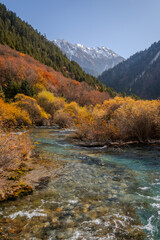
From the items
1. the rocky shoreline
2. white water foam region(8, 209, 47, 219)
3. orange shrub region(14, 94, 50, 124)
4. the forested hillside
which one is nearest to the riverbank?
the rocky shoreline

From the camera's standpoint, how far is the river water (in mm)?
3812

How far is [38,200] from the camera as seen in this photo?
5141 millimetres

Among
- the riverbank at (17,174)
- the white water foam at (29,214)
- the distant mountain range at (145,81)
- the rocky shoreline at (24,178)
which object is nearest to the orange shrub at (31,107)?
the rocky shoreline at (24,178)

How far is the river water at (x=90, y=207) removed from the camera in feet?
12.5

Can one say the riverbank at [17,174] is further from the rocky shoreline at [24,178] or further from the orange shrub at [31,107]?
the orange shrub at [31,107]

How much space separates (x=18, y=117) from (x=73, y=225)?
24.4m

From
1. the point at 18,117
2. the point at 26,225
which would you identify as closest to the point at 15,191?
the point at 26,225

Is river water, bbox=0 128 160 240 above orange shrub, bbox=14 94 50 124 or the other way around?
the other way around

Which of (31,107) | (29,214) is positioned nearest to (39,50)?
(31,107)

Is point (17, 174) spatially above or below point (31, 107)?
below

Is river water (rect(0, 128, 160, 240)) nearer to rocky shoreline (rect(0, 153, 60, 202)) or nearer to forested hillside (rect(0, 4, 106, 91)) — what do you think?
rocky shoreline (rect(0, 153, 60, 202))

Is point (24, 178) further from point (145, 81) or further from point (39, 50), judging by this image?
point (145, 81)

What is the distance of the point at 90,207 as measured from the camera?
4848 mm

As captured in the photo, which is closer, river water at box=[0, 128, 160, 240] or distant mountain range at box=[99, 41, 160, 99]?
river water at box=[0, 128, 160, 240]
